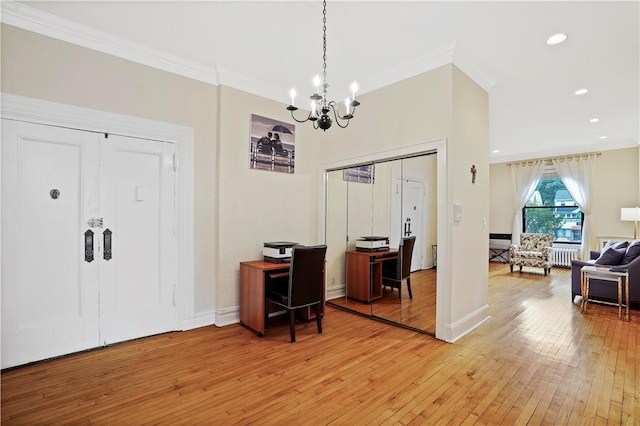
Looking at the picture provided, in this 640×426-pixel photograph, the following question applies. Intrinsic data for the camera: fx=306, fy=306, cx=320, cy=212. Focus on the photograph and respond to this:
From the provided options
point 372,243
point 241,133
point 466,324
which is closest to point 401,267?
point 372,243

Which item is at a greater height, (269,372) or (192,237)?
(192,237)

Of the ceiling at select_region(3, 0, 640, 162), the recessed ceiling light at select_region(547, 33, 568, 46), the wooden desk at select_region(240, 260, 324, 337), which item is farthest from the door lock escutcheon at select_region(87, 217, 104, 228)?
the recessed ceiling light at select_region(547, 33, 568, 46)

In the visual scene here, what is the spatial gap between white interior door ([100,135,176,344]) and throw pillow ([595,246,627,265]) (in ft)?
20.1

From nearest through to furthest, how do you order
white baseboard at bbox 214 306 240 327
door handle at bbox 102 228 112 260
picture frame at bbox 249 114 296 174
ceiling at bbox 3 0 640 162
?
1. ceiling at bbox 3 0 640 162
2. door handle at bbox 102 228 112 260
3. white baseboard at bbox 214 306 240 327
4. picture frame at bbox 249 114 296 174

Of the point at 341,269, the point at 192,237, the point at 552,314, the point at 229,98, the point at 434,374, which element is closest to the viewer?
the point at 434,374

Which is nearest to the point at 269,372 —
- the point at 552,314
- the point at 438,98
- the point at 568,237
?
the point at 438,98

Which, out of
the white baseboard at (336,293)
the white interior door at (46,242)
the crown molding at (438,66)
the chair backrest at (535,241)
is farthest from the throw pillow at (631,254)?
the white interior door at (46,242)

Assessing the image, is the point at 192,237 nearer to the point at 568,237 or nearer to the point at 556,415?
the point at 556,415

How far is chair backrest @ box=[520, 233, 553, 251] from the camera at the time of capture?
23.8 ft

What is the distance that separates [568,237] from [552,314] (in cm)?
492

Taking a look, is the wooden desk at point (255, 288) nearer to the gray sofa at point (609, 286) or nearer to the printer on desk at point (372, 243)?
the printer on desk at point (372, 243)

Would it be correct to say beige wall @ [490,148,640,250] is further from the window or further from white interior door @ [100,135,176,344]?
white interior door @ [100,135,176,344]

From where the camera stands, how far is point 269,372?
8.48ft

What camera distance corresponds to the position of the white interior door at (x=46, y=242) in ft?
8.44
